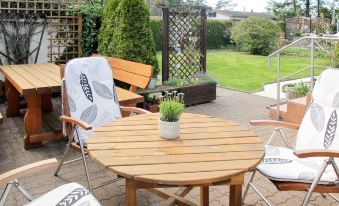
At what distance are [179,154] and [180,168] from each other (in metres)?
0.20

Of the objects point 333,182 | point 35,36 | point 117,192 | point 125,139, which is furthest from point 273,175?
point 35,36

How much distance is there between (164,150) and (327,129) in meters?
1.33

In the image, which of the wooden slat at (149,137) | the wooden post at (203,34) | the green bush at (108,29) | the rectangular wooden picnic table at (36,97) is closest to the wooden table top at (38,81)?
the rectangular wooden picnic table at (36,97)

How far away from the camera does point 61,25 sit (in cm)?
682

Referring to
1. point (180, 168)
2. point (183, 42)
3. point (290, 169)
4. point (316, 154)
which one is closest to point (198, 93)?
point (183, 42)

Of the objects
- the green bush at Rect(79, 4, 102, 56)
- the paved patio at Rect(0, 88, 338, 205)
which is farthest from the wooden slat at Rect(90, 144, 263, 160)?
the green bush at Rect(79, 4, 102, 56)

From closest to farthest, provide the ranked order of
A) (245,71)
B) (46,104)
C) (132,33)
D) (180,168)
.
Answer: (180,168)
(46,104)
(132,33)
(245,71)

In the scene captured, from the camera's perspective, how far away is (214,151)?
2.16 meters

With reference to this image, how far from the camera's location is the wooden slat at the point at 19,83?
12.9ft

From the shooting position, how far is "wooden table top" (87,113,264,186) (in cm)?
184

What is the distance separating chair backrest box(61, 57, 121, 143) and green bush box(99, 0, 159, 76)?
2.44 meters

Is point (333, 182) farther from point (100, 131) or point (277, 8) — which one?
point (277, 8)

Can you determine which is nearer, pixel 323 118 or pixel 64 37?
pixel 323 118

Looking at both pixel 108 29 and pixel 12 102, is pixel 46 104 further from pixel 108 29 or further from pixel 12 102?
pixel 108 29
